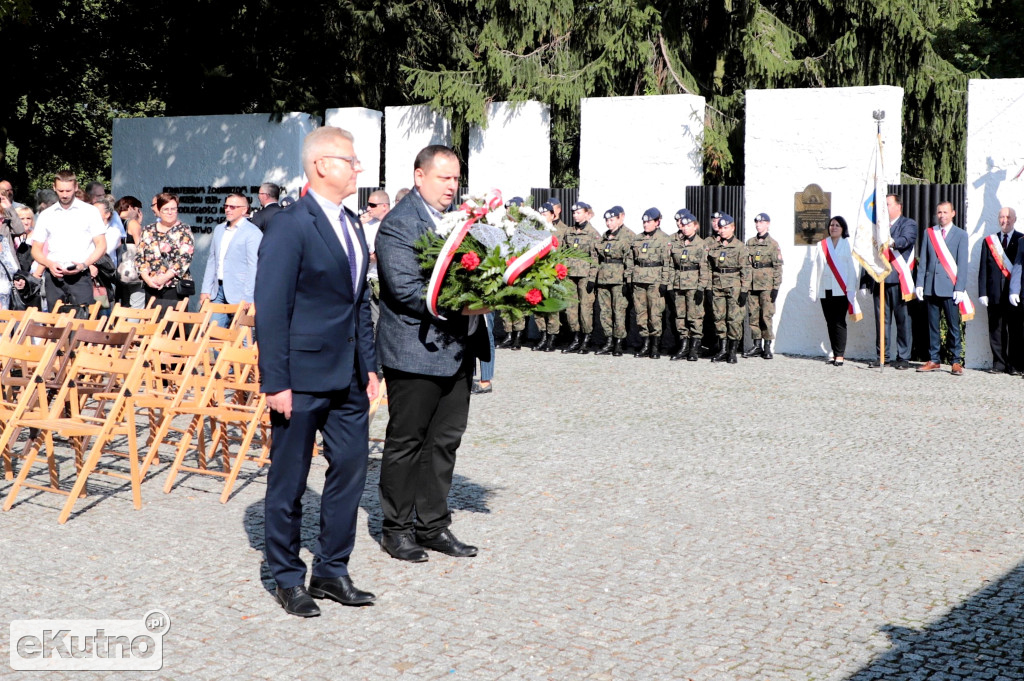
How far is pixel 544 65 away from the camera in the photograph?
20.4m

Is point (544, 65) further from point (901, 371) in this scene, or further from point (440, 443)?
point (440, 443)

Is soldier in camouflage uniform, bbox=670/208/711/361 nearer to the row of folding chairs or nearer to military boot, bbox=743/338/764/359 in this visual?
military boot, bbox=743/338/764/359

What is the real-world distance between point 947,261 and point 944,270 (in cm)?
11

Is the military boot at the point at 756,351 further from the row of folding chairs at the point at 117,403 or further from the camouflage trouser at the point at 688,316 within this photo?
the row of folding chairs at the point at 117,403

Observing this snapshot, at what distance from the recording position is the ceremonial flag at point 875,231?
602 inches

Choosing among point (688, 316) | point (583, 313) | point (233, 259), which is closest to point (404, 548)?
point (233, 259)

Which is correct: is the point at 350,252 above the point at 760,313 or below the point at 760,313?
above

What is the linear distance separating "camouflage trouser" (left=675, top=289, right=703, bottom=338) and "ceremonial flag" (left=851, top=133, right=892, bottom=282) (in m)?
2.12

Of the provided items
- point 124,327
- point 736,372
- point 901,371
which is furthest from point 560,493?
point 901,371

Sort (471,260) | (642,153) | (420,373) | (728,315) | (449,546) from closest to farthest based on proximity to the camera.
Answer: (471,260) < (420,373) < (449,546) < (728,315) < (642,153)

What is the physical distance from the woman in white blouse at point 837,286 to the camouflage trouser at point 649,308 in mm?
2084

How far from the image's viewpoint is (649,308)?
54.6 feet

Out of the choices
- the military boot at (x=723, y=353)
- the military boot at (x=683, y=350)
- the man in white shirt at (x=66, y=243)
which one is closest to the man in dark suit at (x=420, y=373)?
the man in white shirt at (x=66, y=243)

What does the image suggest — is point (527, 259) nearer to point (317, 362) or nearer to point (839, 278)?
point (317, 362)
